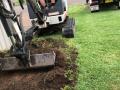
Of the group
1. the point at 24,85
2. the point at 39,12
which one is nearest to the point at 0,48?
the point at 39,12

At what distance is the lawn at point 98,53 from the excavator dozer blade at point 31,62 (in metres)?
0.59

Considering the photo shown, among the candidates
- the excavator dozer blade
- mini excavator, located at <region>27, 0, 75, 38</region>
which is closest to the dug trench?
the excavator dozer blade

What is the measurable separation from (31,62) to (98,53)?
5.08ft

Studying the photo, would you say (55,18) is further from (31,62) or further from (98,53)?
(31,62)

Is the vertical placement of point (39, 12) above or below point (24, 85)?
above

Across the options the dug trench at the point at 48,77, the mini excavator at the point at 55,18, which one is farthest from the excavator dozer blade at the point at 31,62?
the mini excavator at the point at 55,18

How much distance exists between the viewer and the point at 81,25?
9797 mm

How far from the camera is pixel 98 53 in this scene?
21.8ft

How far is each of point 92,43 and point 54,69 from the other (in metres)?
1.87

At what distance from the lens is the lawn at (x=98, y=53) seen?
5312 mm

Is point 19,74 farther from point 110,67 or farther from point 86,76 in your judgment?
point 110,67

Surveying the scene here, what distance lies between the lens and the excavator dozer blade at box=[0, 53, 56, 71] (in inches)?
230

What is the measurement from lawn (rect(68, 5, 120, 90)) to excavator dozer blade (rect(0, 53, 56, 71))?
594 millimetres

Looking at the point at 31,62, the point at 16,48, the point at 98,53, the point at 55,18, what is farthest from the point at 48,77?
the point at 55,18
